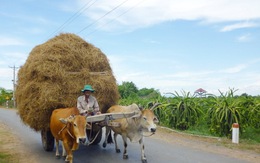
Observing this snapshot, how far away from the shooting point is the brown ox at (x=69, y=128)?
6598 mm

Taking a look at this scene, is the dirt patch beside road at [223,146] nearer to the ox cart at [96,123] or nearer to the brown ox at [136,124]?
the brown ox at [136,124]

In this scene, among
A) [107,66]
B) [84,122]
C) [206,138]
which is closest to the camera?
[84,122]

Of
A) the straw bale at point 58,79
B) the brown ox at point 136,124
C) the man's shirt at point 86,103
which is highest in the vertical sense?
the straw bale at point 58,79

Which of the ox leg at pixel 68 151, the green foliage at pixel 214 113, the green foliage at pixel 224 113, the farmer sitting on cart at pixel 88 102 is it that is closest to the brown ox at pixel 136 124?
the farmer sitting on cart at pixel 88 102

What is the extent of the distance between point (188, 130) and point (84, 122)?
31.0 feet

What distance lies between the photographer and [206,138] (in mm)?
12773

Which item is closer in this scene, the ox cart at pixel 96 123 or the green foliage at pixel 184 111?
the ox cart at pixel 96 123

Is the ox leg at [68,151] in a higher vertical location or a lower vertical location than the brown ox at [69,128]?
lower

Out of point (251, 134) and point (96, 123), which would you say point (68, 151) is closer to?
point (96, 123)

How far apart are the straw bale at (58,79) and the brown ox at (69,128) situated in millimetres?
514

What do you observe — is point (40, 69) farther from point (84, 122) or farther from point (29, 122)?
point (84, 122)

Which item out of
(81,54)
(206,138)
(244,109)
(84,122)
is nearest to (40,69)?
(81,54)

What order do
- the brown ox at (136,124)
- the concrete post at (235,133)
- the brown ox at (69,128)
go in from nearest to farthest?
the brown ox at (69,128)
the brown ox at (136,124)
the concrete post at (235,133)

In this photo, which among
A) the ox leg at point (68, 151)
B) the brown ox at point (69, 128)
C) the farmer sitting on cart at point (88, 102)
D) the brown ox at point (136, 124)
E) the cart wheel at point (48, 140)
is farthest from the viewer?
the cart wheel at point (48, 140)
